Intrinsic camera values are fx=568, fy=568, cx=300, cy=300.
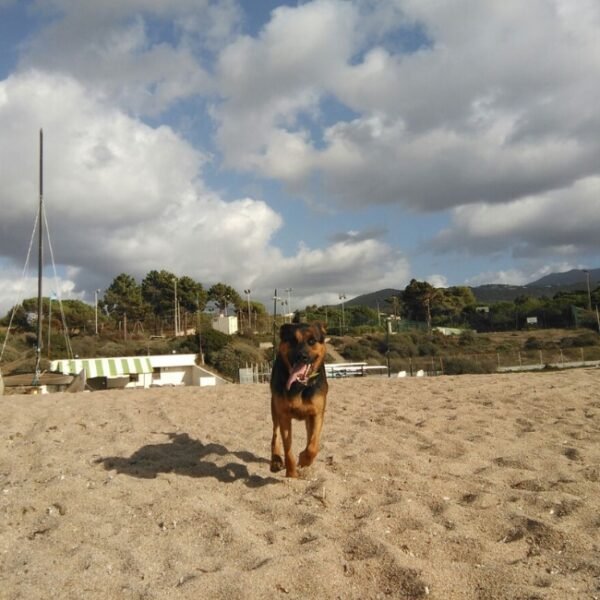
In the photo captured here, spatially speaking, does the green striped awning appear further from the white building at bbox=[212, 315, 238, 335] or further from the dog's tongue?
the white building at bbox=[212, 315, 238, 335]

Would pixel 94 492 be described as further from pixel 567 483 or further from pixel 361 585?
pixel 567 483

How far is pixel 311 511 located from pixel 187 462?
7.13 ft

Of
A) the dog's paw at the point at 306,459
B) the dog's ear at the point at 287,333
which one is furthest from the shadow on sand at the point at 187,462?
the dog's ear at the point at 287,333

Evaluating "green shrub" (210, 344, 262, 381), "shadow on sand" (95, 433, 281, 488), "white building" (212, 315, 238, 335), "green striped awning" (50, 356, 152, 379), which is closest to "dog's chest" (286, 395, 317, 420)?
"shadow on sand" (95, 433, 281, 488)

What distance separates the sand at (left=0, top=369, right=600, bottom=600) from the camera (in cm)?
308

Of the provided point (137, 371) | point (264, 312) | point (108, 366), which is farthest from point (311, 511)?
point (264, 312)

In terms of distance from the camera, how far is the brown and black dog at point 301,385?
501 centimetres

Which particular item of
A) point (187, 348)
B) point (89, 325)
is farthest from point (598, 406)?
point (89, 325)

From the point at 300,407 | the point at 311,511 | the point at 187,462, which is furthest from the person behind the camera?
the point at 187,462

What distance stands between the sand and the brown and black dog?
0.32 m

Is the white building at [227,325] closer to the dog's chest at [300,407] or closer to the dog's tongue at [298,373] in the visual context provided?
the dog's chest at [300,407]

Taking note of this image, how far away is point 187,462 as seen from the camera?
237 inches

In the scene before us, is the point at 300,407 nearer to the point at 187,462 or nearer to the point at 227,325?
the point at 187,462

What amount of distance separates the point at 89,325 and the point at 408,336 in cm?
4003
